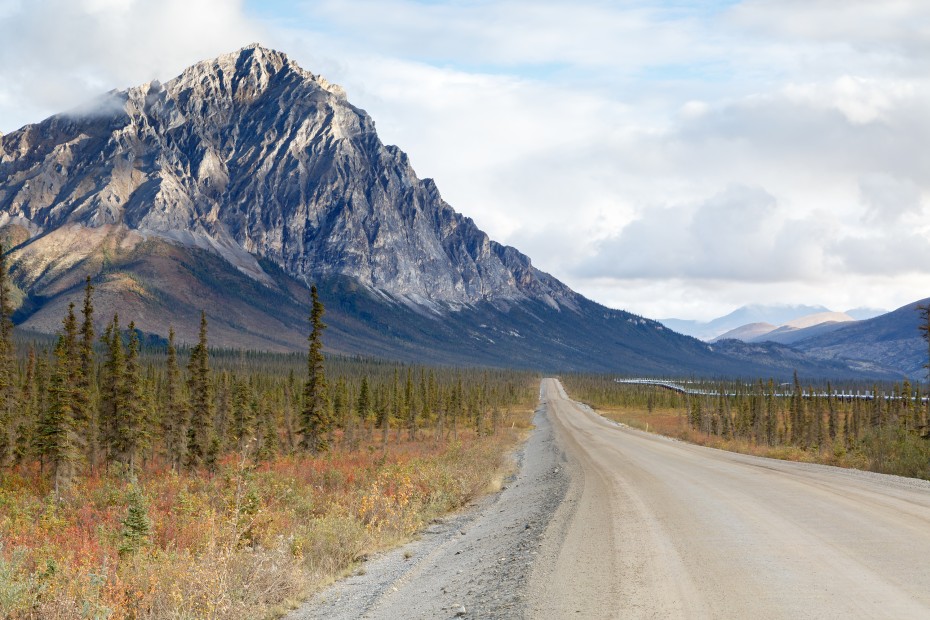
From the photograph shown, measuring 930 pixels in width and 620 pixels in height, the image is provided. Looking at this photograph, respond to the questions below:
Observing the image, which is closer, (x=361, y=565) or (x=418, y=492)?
(x=361, y=565)

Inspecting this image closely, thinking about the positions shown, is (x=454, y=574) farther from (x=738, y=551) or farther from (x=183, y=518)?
(x=183, y=518)

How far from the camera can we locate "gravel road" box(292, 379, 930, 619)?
876 centimetres

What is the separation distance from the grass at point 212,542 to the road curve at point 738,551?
418 centimetres

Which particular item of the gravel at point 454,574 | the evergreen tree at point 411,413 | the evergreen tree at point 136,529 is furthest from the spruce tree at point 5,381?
the evergreen tree at point 411,413

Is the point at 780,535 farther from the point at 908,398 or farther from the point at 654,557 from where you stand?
the point at 908,398

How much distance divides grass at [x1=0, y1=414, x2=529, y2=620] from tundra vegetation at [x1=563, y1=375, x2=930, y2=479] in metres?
16.4

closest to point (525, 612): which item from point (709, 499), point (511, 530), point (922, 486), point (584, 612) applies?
point (584, 612)

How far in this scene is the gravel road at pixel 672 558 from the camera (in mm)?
8758

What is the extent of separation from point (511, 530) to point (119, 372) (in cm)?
4218

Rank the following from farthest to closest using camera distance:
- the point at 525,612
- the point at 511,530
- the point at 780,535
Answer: the point at 511,530
the point at 780,535
the point at 525,612

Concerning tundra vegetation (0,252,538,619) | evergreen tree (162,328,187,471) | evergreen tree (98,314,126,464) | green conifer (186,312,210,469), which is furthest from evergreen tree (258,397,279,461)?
tundra vegetation (0,252,538,619)

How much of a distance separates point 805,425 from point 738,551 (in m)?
94.3

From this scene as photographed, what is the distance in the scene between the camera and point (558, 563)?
11.2 metres

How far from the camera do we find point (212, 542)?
10789 mm
